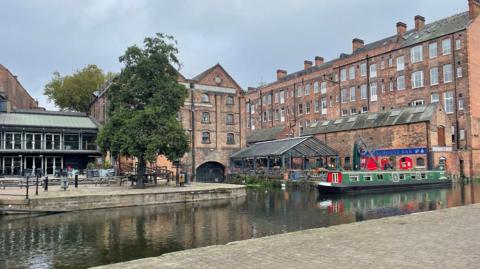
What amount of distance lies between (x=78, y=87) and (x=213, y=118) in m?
18.8

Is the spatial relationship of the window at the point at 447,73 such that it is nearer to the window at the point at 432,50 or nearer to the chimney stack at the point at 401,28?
the window at the point at 432,50

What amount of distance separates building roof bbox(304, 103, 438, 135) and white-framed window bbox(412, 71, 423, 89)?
17.9ft

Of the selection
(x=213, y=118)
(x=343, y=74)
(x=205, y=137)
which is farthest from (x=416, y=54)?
(x=205, y=137)

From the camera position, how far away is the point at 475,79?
39.2m

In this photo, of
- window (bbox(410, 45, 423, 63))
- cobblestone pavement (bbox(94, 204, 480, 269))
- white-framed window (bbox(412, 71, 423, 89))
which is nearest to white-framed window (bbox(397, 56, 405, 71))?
window (bbox(410, 45, 423, 63))

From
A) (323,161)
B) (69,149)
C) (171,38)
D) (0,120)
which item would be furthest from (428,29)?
(0,120)

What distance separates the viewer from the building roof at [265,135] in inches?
1998

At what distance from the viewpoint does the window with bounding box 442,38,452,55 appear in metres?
40.0

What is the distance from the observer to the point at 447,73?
40312 mm

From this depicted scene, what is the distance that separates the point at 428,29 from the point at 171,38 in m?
32.5

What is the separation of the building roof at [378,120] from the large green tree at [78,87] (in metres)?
26.2

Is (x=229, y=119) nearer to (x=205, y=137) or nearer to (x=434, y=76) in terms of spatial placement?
(x=205, y=137)

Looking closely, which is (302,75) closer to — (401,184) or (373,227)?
(401,184)

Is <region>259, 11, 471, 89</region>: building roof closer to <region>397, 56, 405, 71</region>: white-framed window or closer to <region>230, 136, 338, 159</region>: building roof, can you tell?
<region>397, 56, 405, 71</region>: white-framed window
